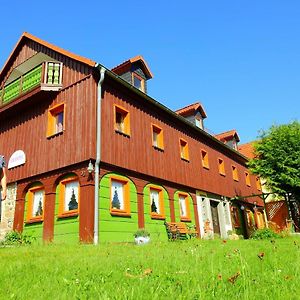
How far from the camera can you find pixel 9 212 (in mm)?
14508

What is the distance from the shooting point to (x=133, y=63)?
1667 cm

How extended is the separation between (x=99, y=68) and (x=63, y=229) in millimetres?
6481

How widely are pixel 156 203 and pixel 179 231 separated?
5.52ft

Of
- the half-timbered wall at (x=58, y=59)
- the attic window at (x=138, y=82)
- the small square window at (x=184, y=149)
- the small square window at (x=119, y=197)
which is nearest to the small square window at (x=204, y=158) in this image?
the small square window at (x=184, y=149)

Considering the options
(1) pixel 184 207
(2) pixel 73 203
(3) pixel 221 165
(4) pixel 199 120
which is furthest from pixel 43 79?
(3) pixel 221 165

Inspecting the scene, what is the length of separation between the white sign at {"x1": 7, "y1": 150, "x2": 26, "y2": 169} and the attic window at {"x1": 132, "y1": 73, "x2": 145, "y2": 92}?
657 centimetres

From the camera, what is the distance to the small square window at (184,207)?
16625mm

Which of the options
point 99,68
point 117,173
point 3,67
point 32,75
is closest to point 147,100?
point 99,68

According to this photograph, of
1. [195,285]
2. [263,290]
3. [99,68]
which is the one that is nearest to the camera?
[263,290]

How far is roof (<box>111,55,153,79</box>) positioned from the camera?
53.9ft

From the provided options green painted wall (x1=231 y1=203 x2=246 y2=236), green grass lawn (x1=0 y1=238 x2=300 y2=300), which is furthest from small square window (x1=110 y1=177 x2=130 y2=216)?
green painted wall (x1=231 y1=203 x2=246 y2=236)

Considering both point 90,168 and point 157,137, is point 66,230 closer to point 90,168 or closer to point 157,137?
point 90,168

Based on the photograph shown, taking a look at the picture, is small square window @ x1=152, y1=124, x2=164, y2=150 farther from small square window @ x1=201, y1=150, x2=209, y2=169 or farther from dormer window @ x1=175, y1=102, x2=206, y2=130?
dormer window @ x1=175, y1=102, x2=206, y2=130

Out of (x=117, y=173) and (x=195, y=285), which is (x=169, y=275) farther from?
(x=117, y=173)
